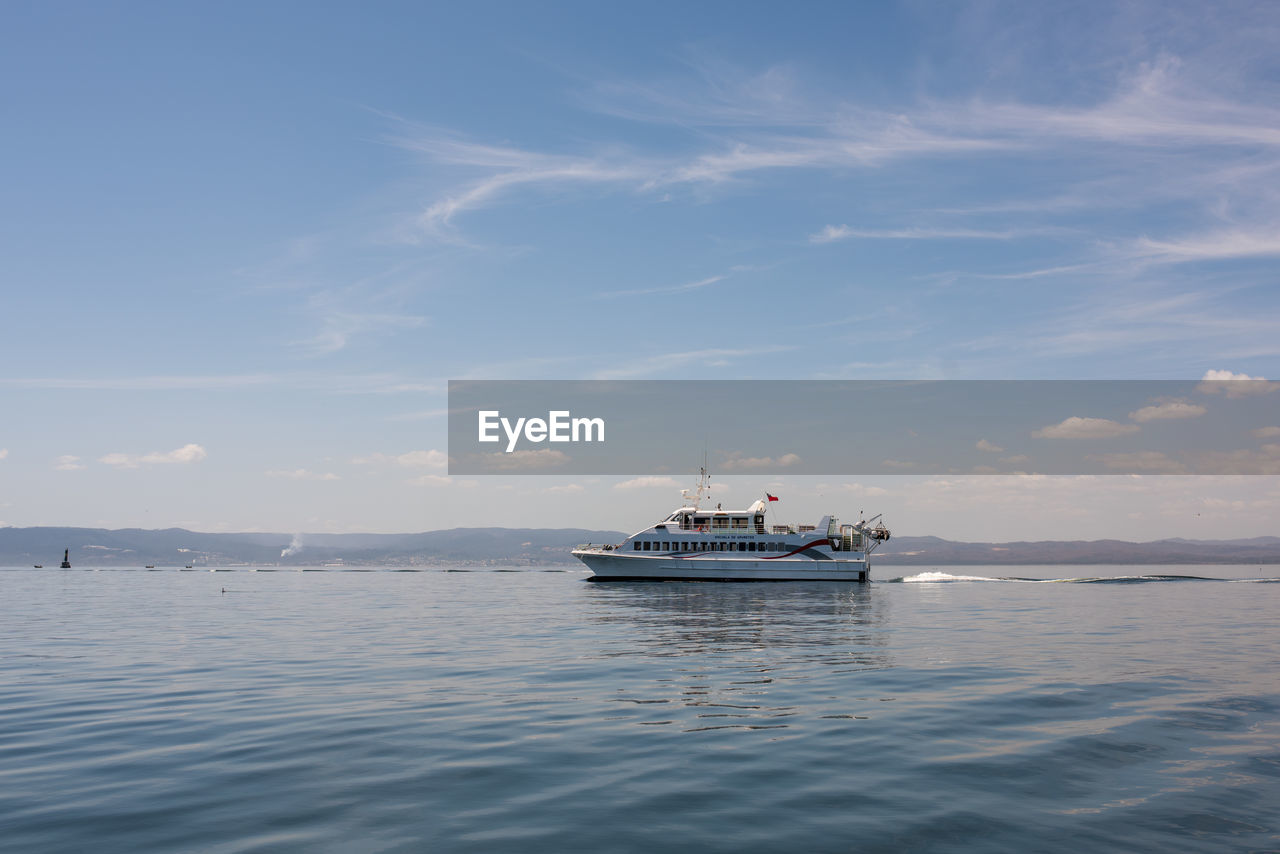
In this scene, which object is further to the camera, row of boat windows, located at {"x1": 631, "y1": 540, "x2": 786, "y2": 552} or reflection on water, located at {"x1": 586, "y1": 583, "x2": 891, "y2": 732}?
row of boat windows, located at {"x1": 631, "y1": 540, "x2": 786, "y2": 552}

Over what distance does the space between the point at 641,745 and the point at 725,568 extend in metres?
80.3

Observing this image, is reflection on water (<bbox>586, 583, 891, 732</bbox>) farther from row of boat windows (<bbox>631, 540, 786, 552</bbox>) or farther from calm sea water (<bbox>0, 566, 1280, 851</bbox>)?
row of boat windows (<bbox>631, 540, 786, 552</bbox>)

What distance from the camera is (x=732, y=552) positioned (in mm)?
95938

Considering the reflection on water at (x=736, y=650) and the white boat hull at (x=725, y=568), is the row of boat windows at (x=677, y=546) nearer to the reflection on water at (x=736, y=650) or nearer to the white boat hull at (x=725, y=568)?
the white boat hull at (x=725, y=568)

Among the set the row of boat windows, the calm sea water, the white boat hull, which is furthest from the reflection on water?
the row of boat windows

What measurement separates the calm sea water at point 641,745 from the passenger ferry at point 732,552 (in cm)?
6062

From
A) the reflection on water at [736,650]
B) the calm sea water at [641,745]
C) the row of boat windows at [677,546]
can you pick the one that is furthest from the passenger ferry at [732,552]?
the calm sea water at [641,745]

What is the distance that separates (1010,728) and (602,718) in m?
8.81

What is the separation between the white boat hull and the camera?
93.8 metres

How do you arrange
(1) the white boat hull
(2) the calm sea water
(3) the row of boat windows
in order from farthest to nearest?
(3) the row of boat windows
(1) the white boat hull
(2) the calm sea water

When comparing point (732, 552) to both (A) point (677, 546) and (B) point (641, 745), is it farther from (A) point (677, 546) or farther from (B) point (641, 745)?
(B) point (641, 745)

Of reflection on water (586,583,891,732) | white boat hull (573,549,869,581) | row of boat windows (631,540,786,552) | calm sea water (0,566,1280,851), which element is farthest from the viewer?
row of boat windows (631,540,786,552)

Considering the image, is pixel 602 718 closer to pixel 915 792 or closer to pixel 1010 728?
pixel 915 792

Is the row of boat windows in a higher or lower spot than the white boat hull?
higher
